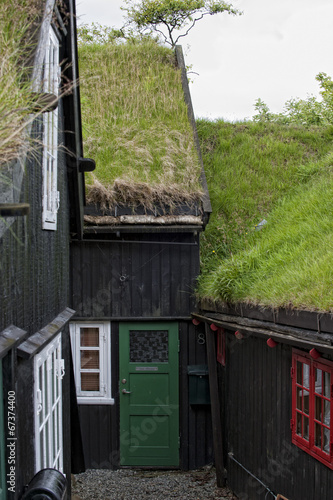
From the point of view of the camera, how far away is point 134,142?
1058 centimetres

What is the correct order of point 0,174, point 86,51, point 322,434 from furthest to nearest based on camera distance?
point 86,51
point 322,434
point 0,174

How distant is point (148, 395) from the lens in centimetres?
920

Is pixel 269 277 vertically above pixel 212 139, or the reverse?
pixel 212 139

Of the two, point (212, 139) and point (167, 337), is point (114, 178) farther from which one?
point (212, 139)

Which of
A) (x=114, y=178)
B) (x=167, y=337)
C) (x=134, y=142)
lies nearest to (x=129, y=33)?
(x=134, y=142)

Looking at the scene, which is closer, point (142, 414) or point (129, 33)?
point (142, 414)

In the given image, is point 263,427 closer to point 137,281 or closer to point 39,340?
point 39,340

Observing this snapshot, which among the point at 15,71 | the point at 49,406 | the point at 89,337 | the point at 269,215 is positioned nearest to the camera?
the point at 15,71

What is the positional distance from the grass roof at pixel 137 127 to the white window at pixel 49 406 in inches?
140

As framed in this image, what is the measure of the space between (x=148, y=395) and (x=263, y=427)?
307 cm

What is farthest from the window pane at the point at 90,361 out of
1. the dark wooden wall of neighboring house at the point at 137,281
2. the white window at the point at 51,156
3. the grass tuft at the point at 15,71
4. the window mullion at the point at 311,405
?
the grass tuft at the point at 15,71

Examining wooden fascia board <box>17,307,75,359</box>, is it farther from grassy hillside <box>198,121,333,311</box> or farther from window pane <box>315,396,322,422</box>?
window pane <box>315,396,322,422</box>

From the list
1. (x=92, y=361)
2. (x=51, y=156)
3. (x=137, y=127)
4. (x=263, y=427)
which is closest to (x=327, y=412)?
(x=263, y=427)

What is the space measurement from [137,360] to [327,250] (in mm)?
4210
